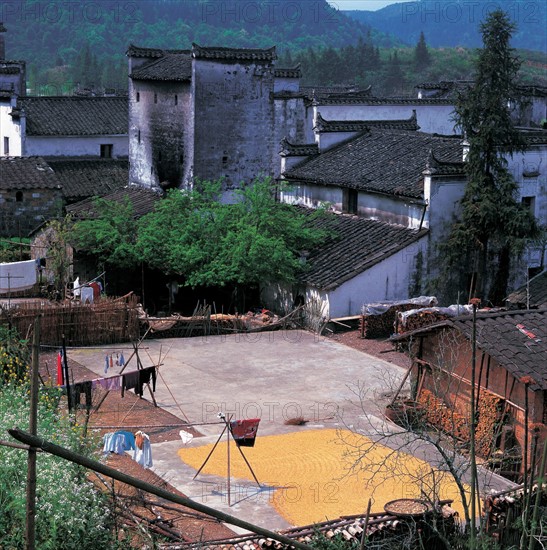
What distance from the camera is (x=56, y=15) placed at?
14150 cm

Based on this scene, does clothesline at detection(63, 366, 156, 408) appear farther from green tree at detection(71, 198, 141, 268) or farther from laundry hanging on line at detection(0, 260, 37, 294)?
green tree at detection(71, 198, 141, 268)

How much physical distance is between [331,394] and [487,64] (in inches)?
440

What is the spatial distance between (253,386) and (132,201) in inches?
574

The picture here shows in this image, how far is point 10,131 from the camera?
158 ft

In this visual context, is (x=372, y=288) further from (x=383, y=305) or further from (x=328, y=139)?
(x=328, y=139)

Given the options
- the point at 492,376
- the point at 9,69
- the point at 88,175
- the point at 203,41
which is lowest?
the point at 492,376

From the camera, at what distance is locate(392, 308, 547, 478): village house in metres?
19.3

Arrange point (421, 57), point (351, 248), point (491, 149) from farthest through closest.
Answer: point (421, 57), point (351, 248), point (491, 149)

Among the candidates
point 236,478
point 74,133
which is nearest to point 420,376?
point 236,478

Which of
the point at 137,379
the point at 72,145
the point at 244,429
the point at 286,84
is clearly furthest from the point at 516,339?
the point at 72,145

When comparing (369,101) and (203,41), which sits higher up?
(203,41)

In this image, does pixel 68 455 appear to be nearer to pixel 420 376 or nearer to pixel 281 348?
pixel 420 376

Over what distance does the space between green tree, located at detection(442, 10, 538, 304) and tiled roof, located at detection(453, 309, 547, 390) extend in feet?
26.3

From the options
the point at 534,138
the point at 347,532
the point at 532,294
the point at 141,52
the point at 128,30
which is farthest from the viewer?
the point at 128,30
